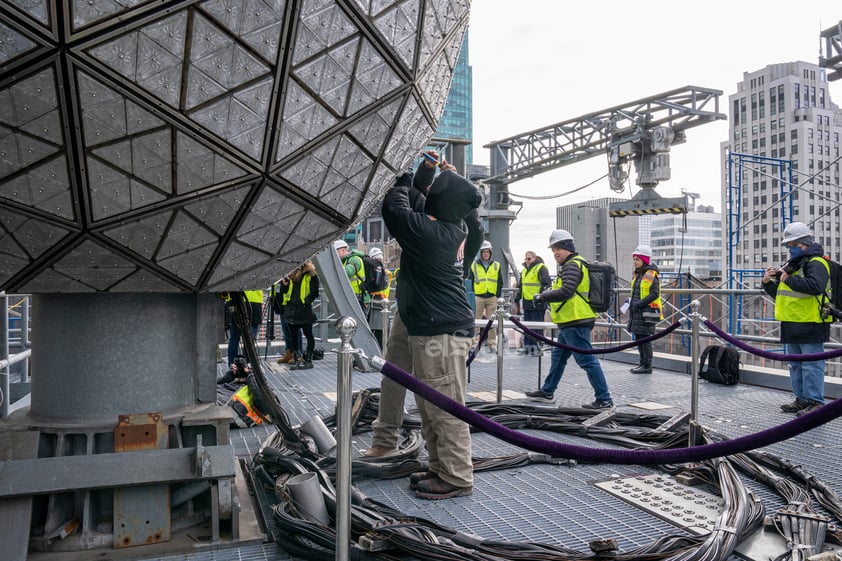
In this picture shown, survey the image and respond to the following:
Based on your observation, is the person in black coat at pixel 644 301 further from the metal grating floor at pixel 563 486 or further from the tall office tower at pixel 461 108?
the tall office tower at pixel 461 108

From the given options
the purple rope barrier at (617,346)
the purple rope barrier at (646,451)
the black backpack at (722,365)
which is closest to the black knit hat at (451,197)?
the purple rope barrier at (646,451)

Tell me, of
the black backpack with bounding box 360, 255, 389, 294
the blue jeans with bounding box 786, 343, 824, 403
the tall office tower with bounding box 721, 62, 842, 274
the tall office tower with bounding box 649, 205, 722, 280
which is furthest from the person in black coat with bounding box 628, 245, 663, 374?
the tall office tower with bounding box 649, 205, 722, 280

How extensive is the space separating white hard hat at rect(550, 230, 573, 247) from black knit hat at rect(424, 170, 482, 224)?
3.30 metres

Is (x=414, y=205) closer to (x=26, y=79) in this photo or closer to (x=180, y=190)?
(x=180, y=190)

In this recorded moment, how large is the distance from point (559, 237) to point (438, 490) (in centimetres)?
392

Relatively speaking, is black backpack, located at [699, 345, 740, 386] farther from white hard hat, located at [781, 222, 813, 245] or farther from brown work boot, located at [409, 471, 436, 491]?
brown work boot, located at [409, 471, 436, 491]

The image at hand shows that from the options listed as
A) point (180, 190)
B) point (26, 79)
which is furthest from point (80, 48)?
point (180, 190)

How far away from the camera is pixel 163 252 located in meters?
2.72

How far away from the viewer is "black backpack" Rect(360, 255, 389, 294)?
Result: 10008mm

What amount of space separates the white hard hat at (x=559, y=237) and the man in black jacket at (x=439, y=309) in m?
3.31

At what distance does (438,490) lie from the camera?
3801 mm

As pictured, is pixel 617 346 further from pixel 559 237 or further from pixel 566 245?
pixel 559 237

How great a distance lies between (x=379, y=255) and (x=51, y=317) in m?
7.40

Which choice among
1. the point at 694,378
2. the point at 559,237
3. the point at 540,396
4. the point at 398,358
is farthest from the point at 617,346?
the point at 398,358
